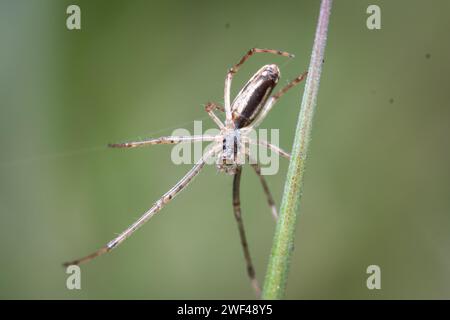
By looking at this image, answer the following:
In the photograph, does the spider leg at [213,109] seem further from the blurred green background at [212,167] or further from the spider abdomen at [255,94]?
the blurred green background at [212,167]

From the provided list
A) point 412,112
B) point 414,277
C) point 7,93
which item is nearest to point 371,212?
point 414,277

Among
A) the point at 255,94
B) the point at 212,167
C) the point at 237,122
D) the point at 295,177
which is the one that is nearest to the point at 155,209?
the point at 237,122

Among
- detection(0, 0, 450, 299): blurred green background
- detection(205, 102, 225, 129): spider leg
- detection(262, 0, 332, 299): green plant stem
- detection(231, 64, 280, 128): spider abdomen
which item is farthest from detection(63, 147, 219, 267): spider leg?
detection(0, 0, 450, 299): blurred green background

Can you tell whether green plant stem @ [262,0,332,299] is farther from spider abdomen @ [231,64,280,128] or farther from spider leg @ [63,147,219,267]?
spider abdomen @ [231,64,280,128]

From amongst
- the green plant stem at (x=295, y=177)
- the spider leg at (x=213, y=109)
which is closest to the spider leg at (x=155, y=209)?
the spider leg at (x=213, y=109)

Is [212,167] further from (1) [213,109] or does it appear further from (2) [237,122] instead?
(2) [237,122]
